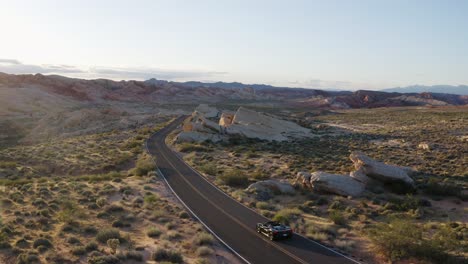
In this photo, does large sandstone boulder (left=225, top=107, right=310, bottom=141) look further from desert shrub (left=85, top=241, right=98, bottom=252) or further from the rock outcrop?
desert shrub (left=85, top=241, right=98, bottom=252)

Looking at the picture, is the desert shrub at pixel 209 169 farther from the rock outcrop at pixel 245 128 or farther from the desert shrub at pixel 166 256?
the desert shrub at pixel 166 256

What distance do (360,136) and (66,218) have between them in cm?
5522

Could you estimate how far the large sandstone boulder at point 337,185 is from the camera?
98.5 ft

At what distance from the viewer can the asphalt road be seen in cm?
1944

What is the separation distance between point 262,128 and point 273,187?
3658 centimetres

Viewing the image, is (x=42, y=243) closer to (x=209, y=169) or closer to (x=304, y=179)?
(x=304, y=179)

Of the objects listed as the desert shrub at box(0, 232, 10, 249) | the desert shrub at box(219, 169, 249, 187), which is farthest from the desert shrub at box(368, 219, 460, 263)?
the desert shrub at box(0, 232, 10, 249)

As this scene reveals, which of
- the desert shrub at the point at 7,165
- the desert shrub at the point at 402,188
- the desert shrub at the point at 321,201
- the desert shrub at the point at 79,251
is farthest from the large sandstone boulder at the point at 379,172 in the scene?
the desert shrub at the point at 7,165

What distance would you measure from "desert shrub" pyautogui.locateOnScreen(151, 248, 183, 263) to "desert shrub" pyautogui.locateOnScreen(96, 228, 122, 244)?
311 cm

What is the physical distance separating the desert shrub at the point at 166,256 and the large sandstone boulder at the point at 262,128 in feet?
154

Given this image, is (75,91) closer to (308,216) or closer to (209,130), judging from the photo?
(209,130)

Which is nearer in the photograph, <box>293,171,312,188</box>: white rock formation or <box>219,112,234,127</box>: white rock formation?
<box>293,171,312,188</box>: white rock formation

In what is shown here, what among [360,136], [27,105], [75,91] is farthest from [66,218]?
[75,91]

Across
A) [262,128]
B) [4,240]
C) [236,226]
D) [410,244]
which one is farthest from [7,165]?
[410,244]
